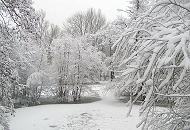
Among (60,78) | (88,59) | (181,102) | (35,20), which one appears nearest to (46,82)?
(60,78)

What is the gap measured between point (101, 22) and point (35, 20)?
1671 inches

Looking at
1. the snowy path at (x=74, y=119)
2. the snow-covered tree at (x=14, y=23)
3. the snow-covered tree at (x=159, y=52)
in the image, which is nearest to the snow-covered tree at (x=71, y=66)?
the snowy path at (x=74, y=119)

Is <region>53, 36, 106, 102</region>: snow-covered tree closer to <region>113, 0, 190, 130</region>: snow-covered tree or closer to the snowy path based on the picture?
the snowy path

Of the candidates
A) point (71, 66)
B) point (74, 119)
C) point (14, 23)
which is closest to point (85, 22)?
point (71, 66)

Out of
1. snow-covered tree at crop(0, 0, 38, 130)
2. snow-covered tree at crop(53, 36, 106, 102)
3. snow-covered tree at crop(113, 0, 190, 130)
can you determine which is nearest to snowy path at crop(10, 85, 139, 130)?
snow-covered tree at crop(53, 36, 106, 102)

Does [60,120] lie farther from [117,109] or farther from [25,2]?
[25,2]

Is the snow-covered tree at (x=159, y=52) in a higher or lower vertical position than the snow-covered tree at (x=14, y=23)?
lower

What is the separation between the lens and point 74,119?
1317cm

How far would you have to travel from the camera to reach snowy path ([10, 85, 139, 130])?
1182 centimetres

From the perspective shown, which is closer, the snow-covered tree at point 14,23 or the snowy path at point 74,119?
the snow-covered tree at point 14,23

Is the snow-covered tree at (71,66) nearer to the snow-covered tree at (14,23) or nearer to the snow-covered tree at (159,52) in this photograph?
the snow-covered tree at (14,23)

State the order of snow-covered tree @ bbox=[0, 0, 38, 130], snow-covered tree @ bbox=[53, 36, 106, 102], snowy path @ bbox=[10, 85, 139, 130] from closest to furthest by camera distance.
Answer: snow-covered tree @ bbox=[0, 0, 38, 130] → snowy path @ bbox=[10, 85, 139, 130] → snow-covered tree @ bbox=[53, 36, 106, 102]

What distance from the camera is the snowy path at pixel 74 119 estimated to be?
11.8 m

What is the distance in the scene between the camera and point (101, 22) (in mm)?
47875
